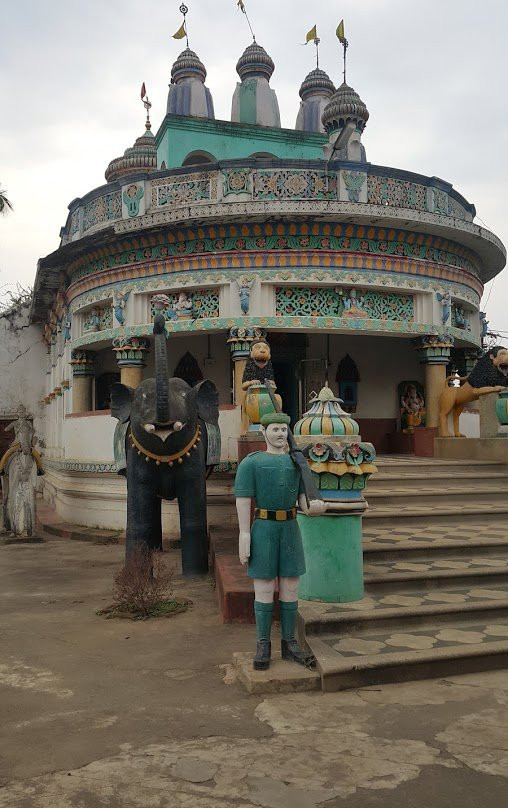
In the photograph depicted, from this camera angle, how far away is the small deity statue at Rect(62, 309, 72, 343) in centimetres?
1487

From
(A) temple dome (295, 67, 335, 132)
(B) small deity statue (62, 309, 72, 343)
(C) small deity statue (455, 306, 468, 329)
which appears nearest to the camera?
(C) small deity statue (455, 306, 468, 329)

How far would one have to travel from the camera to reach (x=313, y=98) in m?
19.6

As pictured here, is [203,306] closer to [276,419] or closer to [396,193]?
[396,193]

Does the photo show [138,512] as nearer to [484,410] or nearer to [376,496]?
[376,496]

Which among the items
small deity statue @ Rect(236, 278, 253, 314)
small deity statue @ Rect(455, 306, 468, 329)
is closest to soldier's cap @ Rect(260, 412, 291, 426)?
small deity statue @ Rect(236, 278, 253, 314)

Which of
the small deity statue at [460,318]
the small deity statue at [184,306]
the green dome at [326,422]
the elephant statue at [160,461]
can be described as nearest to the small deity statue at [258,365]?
the elephant statue at [160,461]

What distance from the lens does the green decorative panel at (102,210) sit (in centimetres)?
1314

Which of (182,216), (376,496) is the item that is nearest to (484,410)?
(376,496)

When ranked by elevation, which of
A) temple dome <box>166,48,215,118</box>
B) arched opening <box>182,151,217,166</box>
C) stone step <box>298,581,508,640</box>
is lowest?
stone step <box>298,581,508,640</box>

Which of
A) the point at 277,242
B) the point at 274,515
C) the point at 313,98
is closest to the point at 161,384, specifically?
the point at 274,515

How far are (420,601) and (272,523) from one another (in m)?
1.75

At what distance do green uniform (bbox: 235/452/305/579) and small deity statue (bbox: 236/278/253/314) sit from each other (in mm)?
7372

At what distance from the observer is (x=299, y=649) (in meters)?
4.60

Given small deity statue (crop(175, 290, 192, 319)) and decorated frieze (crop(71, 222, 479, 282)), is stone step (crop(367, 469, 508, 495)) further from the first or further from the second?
small deity statue (crop(175, 290, 192, 319))
